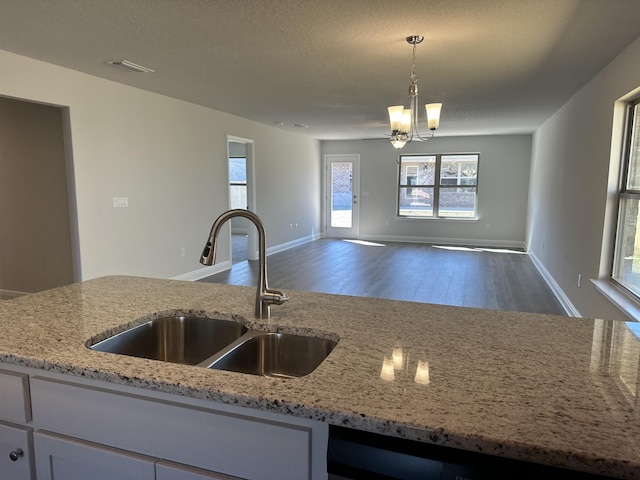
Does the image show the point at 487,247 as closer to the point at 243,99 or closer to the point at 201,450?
the point at 243,99

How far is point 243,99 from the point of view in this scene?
513 centimetres

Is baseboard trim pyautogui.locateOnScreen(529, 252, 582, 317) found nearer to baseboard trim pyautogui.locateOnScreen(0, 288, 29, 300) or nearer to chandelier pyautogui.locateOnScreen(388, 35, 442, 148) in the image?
chandelier pyautogui.locateOnScreen(388, 35, 442, 148)

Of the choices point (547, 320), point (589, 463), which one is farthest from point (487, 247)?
point (589, 463)

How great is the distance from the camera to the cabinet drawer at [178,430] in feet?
2.99

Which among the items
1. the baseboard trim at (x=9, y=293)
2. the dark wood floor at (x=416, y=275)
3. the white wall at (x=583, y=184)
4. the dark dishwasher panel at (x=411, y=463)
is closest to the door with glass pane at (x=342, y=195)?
the dark wood floor at (x=416, y=275)

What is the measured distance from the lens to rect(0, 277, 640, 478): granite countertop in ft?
2.55

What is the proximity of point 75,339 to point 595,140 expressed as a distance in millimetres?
4305

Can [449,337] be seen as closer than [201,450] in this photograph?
No

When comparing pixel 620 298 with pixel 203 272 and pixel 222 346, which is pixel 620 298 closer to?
pixel 222 346

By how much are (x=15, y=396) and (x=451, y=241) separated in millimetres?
8996

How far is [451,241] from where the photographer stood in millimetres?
9297

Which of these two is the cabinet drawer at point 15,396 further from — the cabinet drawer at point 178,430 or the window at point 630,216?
the window at point 630,216

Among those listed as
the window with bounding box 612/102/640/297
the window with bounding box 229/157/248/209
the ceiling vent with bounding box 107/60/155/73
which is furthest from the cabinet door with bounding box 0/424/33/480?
the window with bounding box 229/157/248/209

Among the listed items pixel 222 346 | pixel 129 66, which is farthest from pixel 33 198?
pixel 222 346
